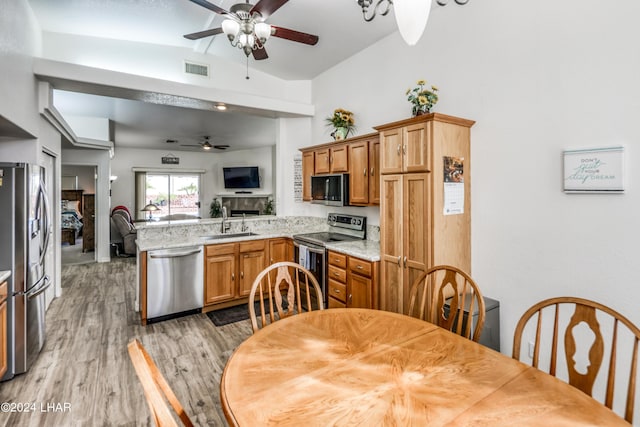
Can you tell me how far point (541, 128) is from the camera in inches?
89.8

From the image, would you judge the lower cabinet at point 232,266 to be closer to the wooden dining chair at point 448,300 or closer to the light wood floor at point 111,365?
the light wood floor at point 111,365

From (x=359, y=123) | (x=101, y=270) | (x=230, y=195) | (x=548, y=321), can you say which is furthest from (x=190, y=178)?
(x=548, y=321)

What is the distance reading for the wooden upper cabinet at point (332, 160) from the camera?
12.3 ft

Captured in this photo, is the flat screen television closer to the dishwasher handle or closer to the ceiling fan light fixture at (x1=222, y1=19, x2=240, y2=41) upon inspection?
the dishwasher handle

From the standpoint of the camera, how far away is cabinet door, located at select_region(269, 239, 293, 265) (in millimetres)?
4234

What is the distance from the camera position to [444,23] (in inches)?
115

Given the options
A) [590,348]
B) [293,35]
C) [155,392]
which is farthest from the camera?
[293,35]

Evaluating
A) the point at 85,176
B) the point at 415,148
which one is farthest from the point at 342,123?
the point at 85,176

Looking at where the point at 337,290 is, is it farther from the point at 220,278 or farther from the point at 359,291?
the point at 220,278

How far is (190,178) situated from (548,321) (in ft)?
31.6

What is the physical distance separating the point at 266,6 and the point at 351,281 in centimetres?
241

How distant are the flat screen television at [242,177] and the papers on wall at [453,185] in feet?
23.4

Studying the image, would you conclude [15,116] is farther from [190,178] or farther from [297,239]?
[190,178]

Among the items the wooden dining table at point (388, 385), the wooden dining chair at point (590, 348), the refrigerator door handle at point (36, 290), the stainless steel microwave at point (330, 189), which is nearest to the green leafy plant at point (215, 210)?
the stainless steel microwave at point (330, 189)
